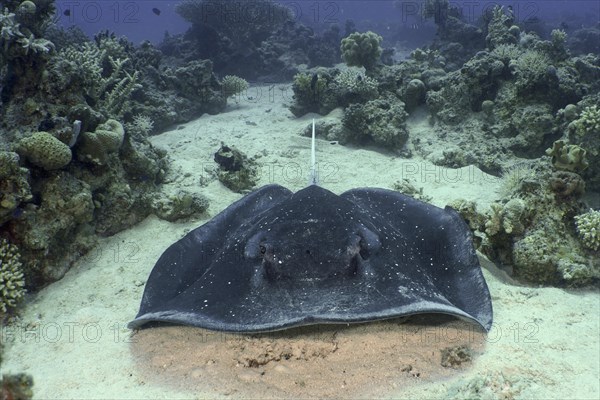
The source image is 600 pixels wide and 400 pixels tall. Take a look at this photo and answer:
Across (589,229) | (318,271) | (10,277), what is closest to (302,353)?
(318,271)

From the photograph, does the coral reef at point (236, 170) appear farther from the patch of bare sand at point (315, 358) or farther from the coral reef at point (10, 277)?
the patch of bare sand at point (315, 358)

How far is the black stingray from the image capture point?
10.4 ft

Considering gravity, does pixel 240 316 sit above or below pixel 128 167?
above

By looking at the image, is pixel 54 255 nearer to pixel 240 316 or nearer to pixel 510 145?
pixel 240 316

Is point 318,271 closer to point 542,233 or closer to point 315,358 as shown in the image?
point 315,358

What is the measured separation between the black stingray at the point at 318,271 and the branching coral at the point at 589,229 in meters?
1.84

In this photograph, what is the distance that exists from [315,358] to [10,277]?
3.83 metres

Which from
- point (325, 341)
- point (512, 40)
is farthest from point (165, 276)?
point (512, 40)

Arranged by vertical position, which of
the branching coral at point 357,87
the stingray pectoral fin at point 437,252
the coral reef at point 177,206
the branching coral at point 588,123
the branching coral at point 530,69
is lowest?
the coral reef at point 177,206

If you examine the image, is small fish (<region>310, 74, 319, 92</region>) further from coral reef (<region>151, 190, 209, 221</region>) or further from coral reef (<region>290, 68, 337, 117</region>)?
coral reef (<region>151, 190, 209, 221</region>)

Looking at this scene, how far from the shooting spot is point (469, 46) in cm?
1741

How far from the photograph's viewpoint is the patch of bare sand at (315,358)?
336 centimetres

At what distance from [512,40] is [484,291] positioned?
35.7 feet

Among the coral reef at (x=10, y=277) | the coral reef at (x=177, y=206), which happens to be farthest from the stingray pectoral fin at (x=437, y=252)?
the coral reef at (x=10, y=277)
